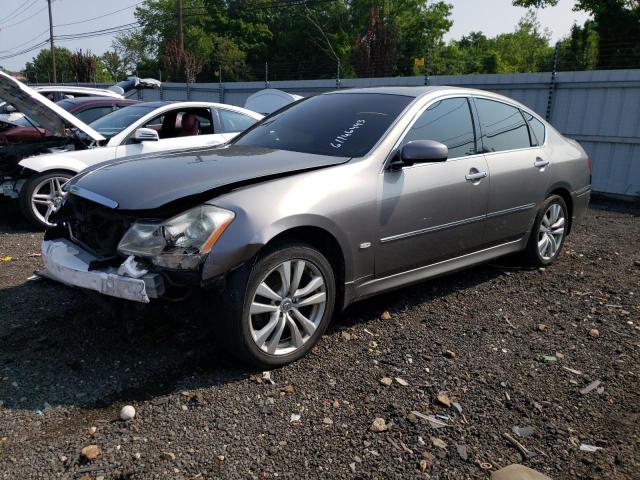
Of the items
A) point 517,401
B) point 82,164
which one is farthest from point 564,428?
point 82,164

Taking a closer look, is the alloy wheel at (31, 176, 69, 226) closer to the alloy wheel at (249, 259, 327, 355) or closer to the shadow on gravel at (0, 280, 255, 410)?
the shadow on gravel at (0, 280, 255, 410)

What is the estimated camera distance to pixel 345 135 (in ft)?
12.5

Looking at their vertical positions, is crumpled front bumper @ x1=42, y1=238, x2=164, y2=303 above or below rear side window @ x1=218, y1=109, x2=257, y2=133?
below

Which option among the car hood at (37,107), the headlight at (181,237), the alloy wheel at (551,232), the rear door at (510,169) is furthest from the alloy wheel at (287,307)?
the car hood at (37,107)

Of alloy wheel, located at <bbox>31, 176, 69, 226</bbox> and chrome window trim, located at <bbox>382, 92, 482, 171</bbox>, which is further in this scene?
alloy wheel, located at <bbox>31, 176, 69, 226</bbox>

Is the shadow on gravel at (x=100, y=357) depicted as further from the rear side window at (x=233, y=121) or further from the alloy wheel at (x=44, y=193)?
the rear side window at (x=233, y=121)

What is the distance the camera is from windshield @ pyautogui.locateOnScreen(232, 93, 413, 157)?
3.73m

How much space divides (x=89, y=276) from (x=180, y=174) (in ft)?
2.46

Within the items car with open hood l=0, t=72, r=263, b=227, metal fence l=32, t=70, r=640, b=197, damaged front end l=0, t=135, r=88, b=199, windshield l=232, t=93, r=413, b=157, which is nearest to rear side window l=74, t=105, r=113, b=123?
car with open hood l=0, t=72, r=263, b=227

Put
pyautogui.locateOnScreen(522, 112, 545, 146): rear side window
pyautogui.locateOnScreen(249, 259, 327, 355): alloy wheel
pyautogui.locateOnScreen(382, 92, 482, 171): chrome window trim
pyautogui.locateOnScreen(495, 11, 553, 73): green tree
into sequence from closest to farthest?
pyautogui.locateOnScreen(249, 259, 327, 355): alloy wheel → pyautogui.locateOnScreen(382, 92, 482, 171): chrome window trim → pyautogui.locateOnScreen(522, 112, 545, 146): rear side window → pyautogui.locateOnScreen(495, 11, 553, 73): green tree

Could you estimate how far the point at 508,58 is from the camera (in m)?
48.7

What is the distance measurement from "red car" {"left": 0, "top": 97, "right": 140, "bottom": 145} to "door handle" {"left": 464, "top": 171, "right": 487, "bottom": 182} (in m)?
6.17

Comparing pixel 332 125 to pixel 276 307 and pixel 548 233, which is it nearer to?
pixel 276 307

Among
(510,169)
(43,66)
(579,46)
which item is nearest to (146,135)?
(510,169)
